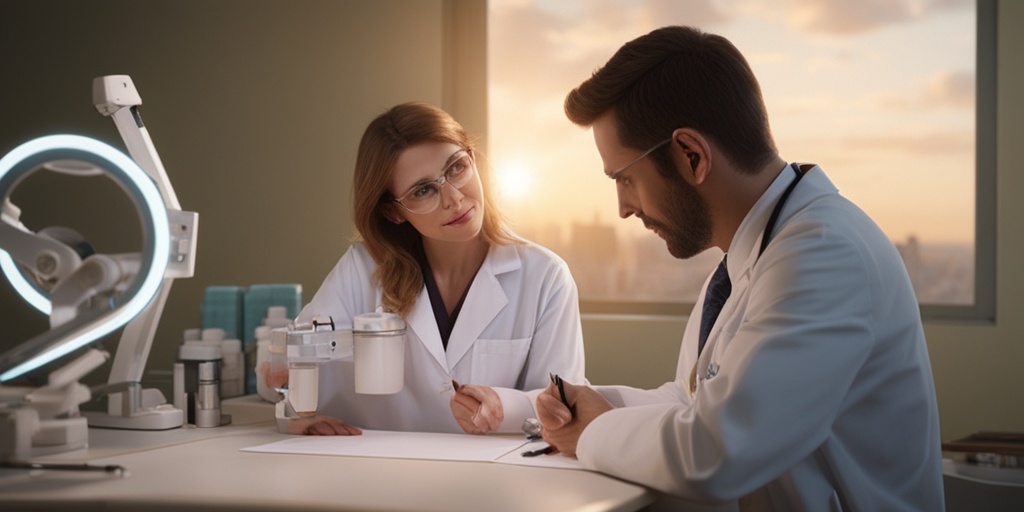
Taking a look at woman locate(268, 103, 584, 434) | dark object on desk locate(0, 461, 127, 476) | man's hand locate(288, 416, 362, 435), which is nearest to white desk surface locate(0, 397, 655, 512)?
dark object on desk locate(0, 461, 127, 476)

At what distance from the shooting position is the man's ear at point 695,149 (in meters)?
1.62

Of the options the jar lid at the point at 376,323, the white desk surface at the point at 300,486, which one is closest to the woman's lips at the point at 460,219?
the jar lid at the point at 376,323

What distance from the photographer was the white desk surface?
1.34 metres

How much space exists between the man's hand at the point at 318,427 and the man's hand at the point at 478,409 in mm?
228

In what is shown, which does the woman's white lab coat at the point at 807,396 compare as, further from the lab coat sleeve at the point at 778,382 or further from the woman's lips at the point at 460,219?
the woman's lips at the point at 460,219

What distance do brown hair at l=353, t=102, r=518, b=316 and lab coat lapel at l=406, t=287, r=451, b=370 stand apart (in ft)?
0.08

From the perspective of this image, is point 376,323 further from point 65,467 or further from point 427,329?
point 65,467

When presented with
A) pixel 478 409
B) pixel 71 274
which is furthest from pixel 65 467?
pixel 478 409

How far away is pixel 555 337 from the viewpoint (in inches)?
92.7

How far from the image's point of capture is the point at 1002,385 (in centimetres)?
305

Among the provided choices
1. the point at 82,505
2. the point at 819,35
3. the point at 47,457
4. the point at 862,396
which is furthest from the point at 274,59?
the point at 862,396

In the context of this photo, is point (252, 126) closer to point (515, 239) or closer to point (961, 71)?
point (515, 239)

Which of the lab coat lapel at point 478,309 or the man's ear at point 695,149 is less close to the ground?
the man's ear at point 695,149

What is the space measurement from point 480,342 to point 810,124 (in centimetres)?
170
